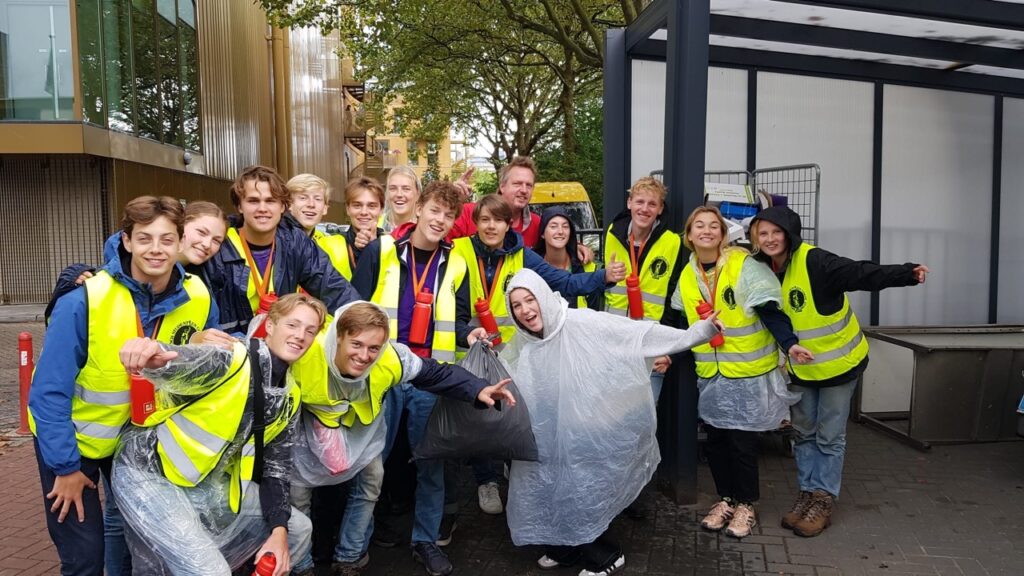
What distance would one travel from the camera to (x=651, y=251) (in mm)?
4512

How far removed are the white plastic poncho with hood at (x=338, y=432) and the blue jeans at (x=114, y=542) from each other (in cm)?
71

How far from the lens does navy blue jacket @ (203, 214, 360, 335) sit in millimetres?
3510

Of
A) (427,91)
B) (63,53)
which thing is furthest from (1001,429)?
(427,91)

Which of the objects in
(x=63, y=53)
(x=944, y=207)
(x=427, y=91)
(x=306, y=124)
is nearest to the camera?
(x=944, y=207)

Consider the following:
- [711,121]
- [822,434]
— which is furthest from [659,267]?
[711,121]

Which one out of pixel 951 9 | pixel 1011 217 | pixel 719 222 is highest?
pixel 951 9

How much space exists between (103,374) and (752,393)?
304 cm

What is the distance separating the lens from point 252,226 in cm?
361

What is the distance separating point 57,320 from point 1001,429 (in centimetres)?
602

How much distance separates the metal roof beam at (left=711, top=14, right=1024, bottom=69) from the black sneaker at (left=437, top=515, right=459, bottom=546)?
3.98 metres

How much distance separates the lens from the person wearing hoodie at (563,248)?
186 inches

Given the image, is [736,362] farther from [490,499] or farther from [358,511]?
[358,511]

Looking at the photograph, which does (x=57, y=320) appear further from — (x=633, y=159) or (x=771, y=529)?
(x=633, y=159)

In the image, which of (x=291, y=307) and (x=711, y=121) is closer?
(x=291, y=307)
